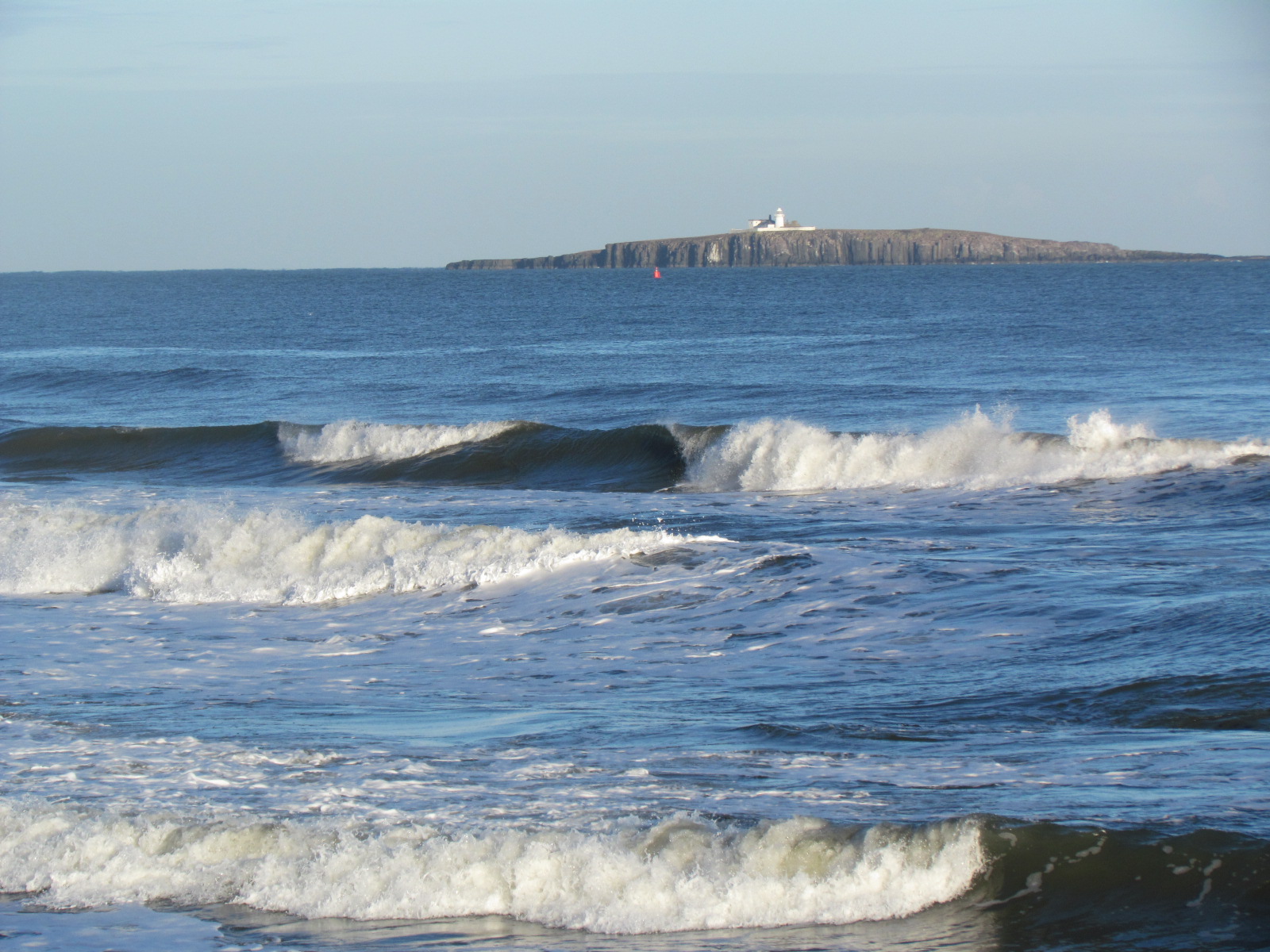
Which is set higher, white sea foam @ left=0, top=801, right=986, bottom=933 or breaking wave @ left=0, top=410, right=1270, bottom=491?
breaking wave @ left=0, top=410, right=1270, bottom=491

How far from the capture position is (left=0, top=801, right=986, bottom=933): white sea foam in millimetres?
5016

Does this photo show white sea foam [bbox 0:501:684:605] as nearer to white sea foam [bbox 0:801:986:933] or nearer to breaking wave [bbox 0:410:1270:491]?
breaking wave [bbox 0:410:1270:491]

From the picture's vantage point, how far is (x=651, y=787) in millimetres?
6031

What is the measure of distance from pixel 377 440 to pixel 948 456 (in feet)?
36.5

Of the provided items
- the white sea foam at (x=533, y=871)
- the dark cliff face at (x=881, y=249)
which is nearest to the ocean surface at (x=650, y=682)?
the white sea foam at (x=533, y=871)

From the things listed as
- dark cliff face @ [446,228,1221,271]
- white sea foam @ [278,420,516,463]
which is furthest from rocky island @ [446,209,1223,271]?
white sea foam @ [278,420,516,463]

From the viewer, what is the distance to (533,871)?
5219 mm

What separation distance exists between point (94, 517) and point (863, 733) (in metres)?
11.6

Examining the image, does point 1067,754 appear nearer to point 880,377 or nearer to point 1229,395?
point 1229,395

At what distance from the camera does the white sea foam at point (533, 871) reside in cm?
502

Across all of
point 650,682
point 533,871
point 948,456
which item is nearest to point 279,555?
point 650,682

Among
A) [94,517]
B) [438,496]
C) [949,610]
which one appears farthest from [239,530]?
[949,610]

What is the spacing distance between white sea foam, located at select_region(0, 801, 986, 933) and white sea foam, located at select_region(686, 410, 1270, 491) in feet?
42.1

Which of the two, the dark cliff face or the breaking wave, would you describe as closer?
the breaking wave
